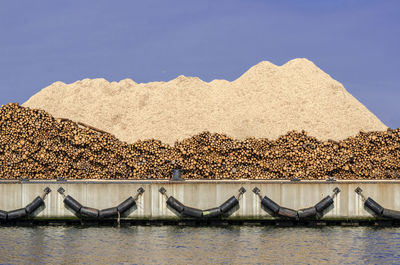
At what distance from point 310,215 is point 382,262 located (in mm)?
6934

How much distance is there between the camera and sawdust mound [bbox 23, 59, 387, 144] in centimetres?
7531

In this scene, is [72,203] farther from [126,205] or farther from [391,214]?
[391,214]

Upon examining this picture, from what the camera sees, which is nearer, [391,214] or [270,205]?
[270,205]

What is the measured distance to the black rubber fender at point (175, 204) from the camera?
958 inches

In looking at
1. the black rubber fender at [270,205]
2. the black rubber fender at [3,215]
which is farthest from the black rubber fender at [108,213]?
the black rubber fender at [270,205]

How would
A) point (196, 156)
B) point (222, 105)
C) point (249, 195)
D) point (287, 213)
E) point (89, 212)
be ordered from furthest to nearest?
point (222, 105) < point (196, 156) < point (249, 195) < point (89, 212) < point (287, 213)

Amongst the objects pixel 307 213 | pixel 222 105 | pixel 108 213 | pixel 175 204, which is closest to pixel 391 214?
pixel 307 213

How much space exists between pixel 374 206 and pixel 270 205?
4.11 meters

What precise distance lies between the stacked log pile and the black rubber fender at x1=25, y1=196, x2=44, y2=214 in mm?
6512

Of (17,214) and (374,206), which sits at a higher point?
(374,206)

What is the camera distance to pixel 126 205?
2448 cm

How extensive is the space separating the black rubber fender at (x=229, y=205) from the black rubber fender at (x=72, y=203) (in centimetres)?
567

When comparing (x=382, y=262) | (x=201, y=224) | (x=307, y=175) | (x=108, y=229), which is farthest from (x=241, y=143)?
(x=382, y=262)

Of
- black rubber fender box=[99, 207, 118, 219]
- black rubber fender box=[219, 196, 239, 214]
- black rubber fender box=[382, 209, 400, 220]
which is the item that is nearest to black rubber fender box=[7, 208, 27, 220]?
black rubber fender box=[99, 207, 118, 219]
